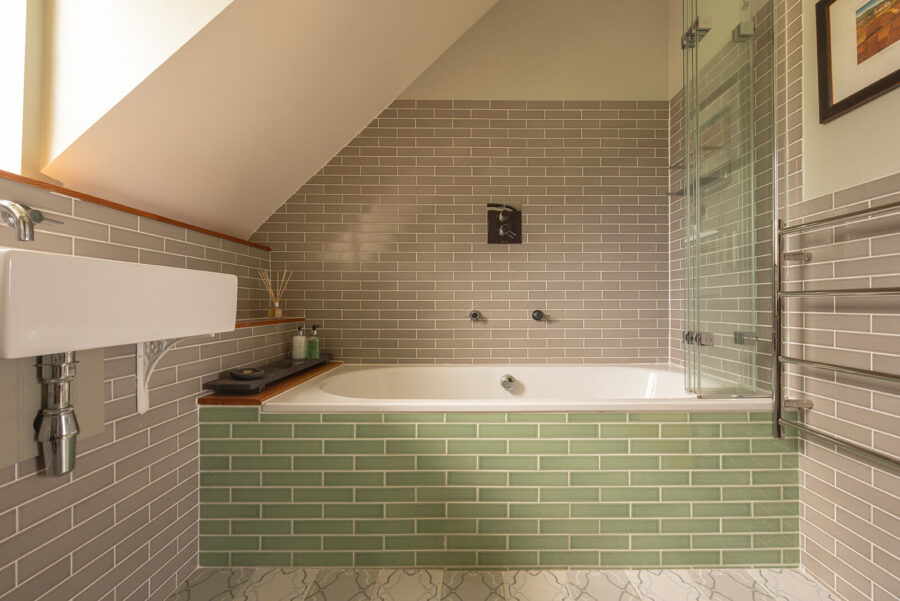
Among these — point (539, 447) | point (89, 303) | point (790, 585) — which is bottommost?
point (790, 585)

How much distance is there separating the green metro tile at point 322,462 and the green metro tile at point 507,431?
0.52 meters

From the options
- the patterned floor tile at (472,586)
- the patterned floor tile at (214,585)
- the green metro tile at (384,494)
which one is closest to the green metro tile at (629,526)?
the patterned floor tile at (472,586)

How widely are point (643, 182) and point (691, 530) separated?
1.97 meters

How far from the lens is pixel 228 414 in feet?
5.46

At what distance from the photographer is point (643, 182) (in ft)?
8.94

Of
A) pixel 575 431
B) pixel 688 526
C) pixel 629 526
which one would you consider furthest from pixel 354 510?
pixel 688 526

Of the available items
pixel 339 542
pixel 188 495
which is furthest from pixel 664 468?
pixel 188 495

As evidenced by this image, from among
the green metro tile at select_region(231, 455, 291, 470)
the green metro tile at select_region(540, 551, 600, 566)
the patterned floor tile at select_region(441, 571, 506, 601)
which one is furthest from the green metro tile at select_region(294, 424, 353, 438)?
the green metro tile at select_region(540, 551, 600, 566)

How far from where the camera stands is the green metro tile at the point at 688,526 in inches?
65.0

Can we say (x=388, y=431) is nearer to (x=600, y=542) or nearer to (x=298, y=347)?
(x=600, y=542)

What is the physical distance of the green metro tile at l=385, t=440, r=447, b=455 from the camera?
1638mm

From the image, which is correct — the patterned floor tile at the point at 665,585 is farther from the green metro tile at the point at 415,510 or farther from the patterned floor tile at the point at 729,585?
the green metro tile at the point at 415,510

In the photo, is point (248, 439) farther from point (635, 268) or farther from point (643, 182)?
point (643, 182)

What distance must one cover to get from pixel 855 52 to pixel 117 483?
2.76 m
